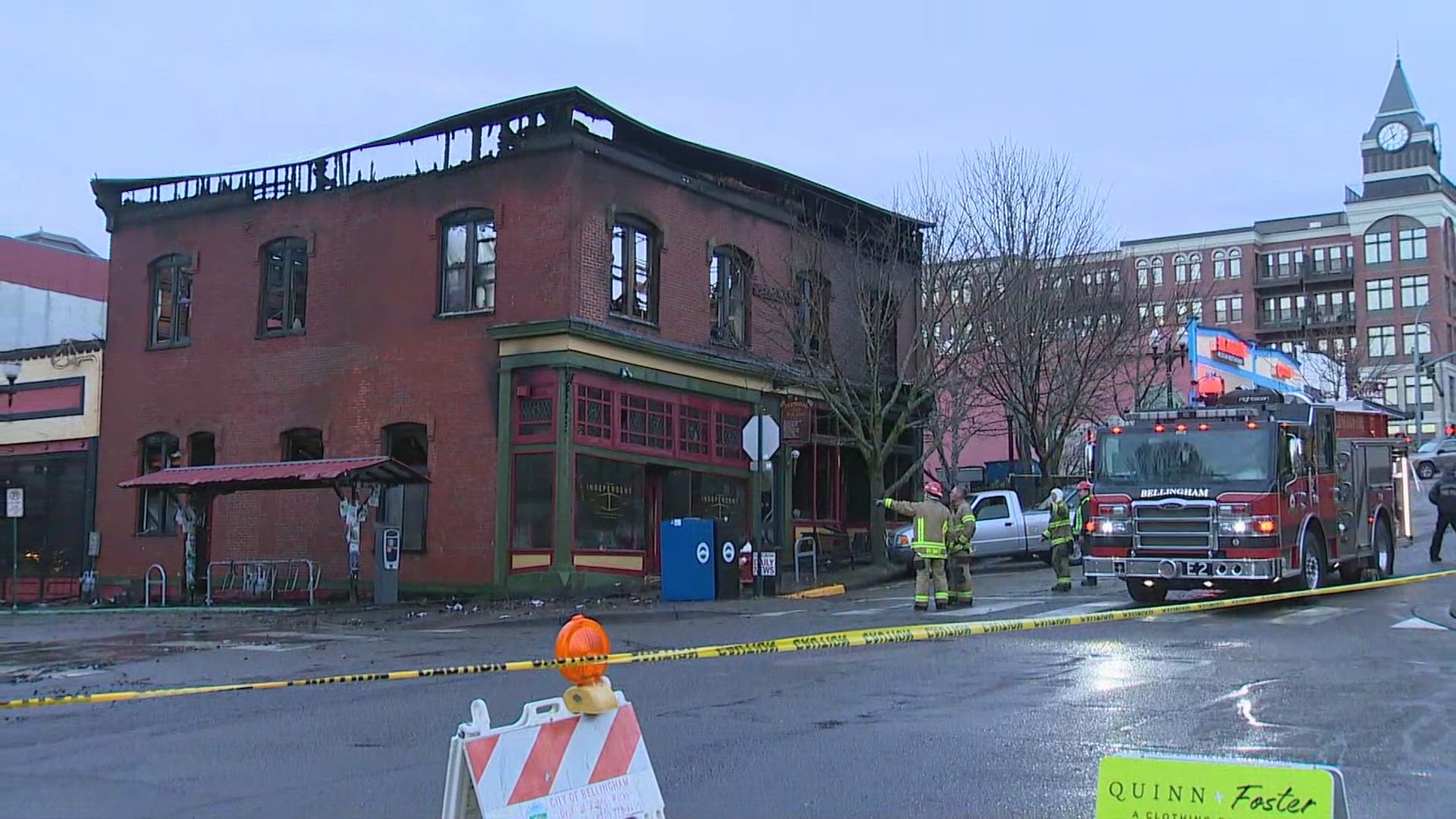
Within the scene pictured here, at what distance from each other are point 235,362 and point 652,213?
900cm

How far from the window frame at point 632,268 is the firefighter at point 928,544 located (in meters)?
8.60

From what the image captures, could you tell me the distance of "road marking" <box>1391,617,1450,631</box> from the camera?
1448 centimetres

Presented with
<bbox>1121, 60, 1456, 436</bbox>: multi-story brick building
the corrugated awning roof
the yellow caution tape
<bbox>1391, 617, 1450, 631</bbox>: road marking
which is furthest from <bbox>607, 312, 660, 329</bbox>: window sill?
<bbox>1121, 60, 1456, 436</bbox>: multi-story brick building

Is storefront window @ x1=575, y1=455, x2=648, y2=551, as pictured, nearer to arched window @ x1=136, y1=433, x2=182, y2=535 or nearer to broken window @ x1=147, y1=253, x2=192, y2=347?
arched window @ x1=136, y1=433, x2=182, y2=535

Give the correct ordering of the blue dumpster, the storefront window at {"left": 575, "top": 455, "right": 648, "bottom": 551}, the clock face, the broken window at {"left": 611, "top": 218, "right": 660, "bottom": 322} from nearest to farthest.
Answer: the blue dumpster < the storefront window at {"left": 575, "top": 455, "right": 648, "bottom": 551} < the broken window at {"left": 611, "top": 218, "right": 660, "bottom": 322} < the clock face

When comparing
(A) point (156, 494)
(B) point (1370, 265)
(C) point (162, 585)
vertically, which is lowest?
(C) point (162, 585)

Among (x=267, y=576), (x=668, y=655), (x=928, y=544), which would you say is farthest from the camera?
(x=267, y=576)

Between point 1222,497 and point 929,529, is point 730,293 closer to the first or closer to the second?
point 929,529

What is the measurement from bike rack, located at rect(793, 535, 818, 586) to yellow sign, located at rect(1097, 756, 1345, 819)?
20394mm

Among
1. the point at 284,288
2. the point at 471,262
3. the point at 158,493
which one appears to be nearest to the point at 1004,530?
the point at 471,262

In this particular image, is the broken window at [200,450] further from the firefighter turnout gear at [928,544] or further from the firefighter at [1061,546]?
the firefighter at [1061,546]

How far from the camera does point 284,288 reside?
2658cm

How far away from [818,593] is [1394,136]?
245 ft

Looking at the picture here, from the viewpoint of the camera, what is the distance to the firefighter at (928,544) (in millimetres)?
17125
